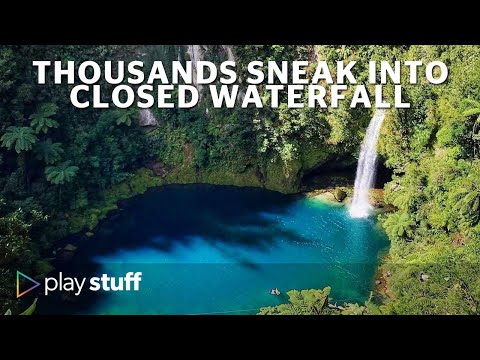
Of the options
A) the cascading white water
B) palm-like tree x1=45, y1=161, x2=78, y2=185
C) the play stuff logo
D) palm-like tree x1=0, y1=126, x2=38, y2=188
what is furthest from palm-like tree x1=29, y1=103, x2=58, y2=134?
the cascading white water

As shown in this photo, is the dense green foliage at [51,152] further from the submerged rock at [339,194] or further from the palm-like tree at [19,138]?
the submerged rock at [339,194]

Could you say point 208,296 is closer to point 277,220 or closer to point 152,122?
Answer: point 277,220

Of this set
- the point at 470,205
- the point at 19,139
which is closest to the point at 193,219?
the point at 19,139

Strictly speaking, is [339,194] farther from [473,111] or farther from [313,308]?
[313,308]

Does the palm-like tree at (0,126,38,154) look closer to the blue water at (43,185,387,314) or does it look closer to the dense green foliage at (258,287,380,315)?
the blue water at (43,185,387,314)

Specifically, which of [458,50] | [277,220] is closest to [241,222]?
[277,220]

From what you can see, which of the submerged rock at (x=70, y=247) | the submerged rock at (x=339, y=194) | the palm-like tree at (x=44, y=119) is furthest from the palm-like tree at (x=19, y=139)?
the submerged rock at (x=339, y=194)
